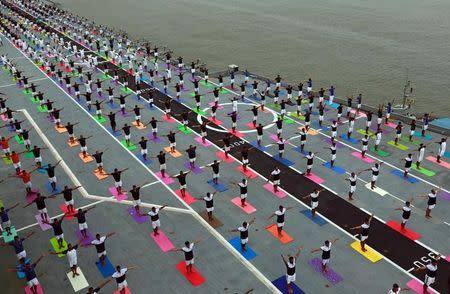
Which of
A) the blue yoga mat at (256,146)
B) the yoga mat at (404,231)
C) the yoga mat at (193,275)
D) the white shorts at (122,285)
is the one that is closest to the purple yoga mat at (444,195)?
the yoga mat at (404,231)

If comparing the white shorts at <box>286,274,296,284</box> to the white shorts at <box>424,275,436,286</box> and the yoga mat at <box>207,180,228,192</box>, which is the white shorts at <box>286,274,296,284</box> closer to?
the white shorts at <box>424,275,436,286</box>

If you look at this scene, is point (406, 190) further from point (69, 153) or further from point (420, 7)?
point (420, 7)

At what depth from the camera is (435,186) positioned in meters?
27.6

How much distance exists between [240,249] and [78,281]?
7828mm

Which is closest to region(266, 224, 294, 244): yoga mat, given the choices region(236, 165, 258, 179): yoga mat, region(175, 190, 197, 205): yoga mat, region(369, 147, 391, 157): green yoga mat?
region(175, 190, 197, 205): yoga mat

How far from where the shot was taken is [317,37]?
2889 inches

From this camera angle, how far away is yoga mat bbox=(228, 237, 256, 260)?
21.5 m

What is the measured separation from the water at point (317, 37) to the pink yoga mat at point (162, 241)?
111ft

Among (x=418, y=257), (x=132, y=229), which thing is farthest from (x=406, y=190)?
(x=132, y=229)

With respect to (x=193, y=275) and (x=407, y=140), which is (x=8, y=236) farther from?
(x=407, y=140)

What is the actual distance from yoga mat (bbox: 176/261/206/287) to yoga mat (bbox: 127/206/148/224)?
4.26 metres

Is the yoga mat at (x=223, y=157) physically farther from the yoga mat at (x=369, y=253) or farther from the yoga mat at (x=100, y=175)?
the yoga mat at (x=369, y=253)

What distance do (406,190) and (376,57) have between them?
40.2 metres

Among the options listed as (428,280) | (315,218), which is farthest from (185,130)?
(428,280)
